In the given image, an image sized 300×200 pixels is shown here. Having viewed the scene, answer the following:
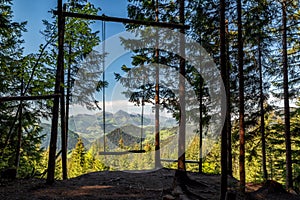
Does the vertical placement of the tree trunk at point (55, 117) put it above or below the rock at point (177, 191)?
above

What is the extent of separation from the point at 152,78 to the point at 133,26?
2.88 meters

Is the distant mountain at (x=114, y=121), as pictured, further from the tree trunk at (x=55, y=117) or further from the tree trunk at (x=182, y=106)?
the tree trunk at (x=55, y=117)

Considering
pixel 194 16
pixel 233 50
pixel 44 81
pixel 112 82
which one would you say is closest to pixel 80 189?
pixel 44 81

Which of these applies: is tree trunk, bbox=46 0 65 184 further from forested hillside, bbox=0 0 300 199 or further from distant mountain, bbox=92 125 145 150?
distant mountain, bbox=92 125 145 150

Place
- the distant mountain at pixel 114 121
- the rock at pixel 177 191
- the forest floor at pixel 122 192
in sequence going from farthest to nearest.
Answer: the distant mountain at pixel 114 121 → the rock at pixel 177 191 → the forest floor at pixel 122 192

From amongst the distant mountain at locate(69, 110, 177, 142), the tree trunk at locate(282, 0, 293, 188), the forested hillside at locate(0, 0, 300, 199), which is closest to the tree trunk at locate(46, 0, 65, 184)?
the forested hillside at locate(0, 0, 300, 199)

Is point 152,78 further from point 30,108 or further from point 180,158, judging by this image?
point 30,108

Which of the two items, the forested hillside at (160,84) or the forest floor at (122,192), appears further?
the forested hillside at (160,84)

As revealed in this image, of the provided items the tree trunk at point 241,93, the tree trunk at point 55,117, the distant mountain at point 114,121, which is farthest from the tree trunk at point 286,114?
the tree trunk at point 55,117

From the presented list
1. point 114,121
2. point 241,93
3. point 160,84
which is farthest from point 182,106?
point 114,121

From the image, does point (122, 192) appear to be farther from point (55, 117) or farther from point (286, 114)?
point (286, 114)

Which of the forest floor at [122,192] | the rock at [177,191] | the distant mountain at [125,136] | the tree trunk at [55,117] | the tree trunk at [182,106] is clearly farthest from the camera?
the distant mountain at [125,136]

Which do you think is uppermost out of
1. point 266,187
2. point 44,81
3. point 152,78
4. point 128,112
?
point 152,78

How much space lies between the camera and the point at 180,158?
862 cm
